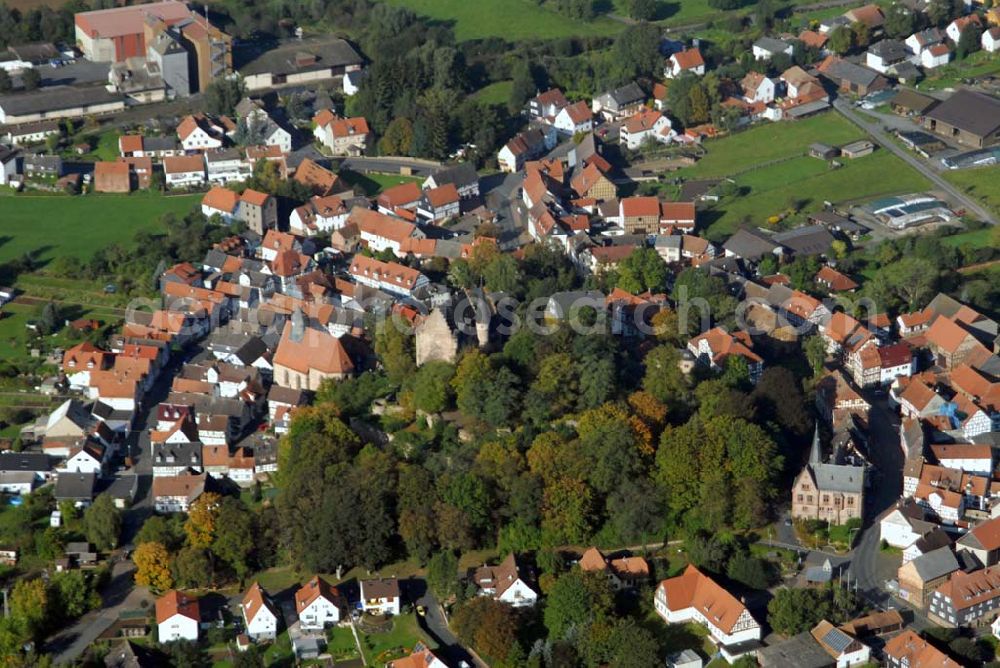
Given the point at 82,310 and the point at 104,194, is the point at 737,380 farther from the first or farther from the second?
the point at 104,194

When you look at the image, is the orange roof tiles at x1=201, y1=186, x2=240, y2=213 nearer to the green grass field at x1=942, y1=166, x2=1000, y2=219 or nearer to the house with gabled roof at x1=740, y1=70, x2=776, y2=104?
the house with gabled roof at x1=740, y1=70, x2=776, y2=104

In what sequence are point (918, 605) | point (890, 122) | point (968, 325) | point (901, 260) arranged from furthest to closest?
point (890, 122) → point (901, 260) → point (968, 325) → point (918, 605)

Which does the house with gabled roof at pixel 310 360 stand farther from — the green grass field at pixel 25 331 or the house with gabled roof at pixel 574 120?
the house with gabled roof at pixel 574 120

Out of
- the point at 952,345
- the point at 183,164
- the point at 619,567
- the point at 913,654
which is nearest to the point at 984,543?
the point at 913,654

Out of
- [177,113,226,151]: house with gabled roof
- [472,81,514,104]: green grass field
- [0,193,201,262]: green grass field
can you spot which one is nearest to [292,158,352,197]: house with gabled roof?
[0,193,201,262]: green grass field

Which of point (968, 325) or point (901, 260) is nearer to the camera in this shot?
point (968, 325)

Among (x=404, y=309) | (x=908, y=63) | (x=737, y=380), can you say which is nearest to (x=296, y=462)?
(x=404, y=309)
